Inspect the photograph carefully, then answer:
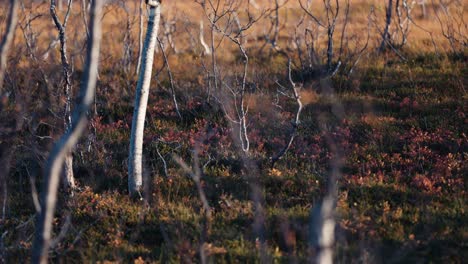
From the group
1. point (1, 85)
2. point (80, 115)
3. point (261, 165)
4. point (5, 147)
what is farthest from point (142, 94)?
point (5, 147)

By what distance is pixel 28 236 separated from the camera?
19.7 ft

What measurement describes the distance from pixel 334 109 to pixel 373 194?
93.0 inches

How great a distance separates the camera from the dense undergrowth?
544cm

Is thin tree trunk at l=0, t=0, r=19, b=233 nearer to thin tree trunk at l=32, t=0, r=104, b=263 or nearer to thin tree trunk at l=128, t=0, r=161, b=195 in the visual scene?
thin tree trunk at l=32, t=0, r=104, b=263

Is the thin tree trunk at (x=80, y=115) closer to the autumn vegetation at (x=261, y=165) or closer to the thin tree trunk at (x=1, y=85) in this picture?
the autumn vegetation at (x=261, y=165)

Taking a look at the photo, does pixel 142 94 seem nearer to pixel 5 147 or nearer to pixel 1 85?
pixel 1 85

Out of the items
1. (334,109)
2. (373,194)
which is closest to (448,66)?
(334,109)

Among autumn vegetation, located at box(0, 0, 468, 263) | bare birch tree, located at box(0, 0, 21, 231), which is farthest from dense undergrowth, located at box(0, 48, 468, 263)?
bare birch tree, located at box(0, 0, 21, 231)

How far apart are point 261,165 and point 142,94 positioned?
1740mm

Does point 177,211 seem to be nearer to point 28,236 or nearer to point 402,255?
point 28,236

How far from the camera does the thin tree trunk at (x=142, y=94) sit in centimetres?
614

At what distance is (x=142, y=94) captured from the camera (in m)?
6.26

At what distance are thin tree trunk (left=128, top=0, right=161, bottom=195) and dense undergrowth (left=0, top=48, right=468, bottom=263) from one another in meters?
0.25

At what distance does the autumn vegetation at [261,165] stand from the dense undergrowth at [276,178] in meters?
0.02
